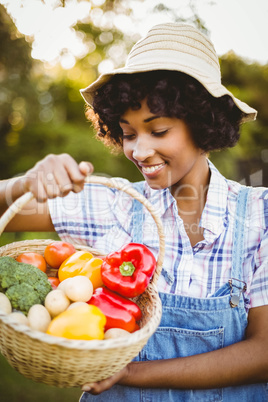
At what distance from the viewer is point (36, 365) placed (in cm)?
94

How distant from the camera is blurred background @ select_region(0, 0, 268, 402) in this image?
9.81 feet

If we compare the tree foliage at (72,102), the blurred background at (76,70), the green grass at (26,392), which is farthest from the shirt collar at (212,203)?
the tree foliage at (72,102)

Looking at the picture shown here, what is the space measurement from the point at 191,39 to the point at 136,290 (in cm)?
98

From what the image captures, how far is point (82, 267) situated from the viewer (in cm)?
128

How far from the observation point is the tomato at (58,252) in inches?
52.8

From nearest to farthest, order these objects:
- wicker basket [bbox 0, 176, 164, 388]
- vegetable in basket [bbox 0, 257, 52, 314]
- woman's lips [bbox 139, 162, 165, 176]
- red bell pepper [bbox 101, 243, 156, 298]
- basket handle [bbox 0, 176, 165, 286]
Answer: wicker basket [bbox 0, 176, 164, 388], basket handle [bbox 0, 176, 165, 286], vegetable in basket [bbox 0, 257, 52, 314], red bell pepper [bbox 101, 243, 156, 298], woman's lips [bbox 139, 162, 165, 176]

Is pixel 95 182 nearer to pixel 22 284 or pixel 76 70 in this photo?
pixel 22 284

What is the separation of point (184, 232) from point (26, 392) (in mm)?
2049

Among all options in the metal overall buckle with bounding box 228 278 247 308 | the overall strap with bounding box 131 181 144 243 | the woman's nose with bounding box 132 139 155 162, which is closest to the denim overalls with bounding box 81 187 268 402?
the metal overall buckle with bounding box 228 278 247 308

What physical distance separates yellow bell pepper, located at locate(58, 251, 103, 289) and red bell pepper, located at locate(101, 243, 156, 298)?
1.8 inches

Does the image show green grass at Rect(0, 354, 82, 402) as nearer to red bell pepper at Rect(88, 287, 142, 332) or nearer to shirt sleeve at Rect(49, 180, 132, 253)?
shirt sleeve at Rect(49, 180, 132, 253)

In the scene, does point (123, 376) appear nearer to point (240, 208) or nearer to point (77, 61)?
point (240, 208)

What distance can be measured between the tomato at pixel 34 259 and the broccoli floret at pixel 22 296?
0.20 m

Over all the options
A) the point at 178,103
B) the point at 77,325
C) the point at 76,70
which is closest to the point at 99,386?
the point at 77,325
